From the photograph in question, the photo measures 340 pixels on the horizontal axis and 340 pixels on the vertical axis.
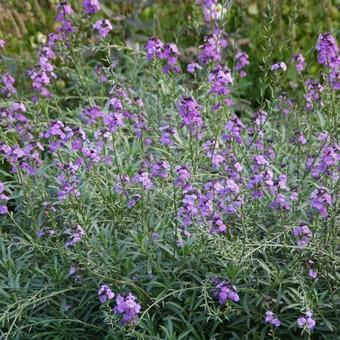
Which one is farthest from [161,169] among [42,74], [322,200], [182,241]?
[42,74]

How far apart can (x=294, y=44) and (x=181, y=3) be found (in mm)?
1004

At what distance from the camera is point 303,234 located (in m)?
2.91

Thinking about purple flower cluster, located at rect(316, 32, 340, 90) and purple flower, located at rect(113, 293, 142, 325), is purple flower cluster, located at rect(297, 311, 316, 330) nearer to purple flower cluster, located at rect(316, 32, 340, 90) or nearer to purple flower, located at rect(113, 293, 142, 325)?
purple flower, located at rect(113, 293, 142, 325)

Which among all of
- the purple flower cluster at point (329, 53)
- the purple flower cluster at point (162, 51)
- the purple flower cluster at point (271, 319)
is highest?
the purple flower cluster at point (329, 53)

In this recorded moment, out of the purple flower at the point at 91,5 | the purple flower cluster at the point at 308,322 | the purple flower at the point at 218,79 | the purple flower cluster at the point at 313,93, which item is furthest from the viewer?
the purple flower cluster at the point at 313,93

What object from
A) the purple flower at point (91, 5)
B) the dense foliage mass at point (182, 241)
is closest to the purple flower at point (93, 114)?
the dense foliage mass at point (182, 241)

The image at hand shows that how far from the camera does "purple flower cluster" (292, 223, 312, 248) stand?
2863 mm

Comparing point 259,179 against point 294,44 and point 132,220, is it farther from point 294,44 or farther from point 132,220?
point 294,44

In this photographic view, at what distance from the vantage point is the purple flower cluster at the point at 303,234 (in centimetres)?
286

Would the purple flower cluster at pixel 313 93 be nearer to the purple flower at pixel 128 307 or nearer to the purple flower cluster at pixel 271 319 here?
the purple flower cluster at pixel 271 319

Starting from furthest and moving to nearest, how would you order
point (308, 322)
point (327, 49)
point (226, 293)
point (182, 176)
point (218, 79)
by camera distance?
point (218, 79)
point (327, 49)
point (182, 176)
point (226, 293)
point (308, 322)

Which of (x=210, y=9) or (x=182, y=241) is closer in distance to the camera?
(x=182, y=241)

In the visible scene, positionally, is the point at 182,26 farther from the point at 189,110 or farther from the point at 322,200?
the point at 322,200

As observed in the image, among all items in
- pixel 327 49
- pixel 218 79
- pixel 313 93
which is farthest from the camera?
pixel 313 93
